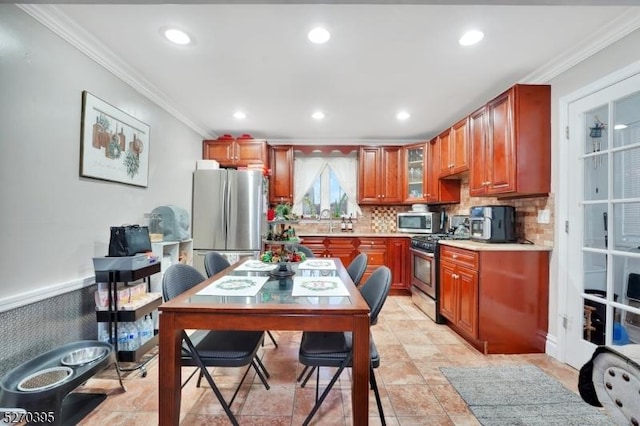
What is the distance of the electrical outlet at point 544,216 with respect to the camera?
8.24 ft

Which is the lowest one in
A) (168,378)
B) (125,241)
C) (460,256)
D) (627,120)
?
(168,378)

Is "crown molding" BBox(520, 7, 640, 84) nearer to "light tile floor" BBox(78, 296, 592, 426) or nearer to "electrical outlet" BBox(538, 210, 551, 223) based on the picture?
"electrical outlet" BBox(538, 210, 551, 223)

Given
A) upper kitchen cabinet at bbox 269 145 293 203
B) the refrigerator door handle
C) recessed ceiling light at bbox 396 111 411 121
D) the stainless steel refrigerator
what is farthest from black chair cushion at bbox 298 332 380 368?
upper kitchen cabinet at bbox 269 145 293 203

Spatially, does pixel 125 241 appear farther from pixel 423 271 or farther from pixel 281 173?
pixel 423 271

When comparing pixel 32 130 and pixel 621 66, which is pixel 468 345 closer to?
pixel 621 66

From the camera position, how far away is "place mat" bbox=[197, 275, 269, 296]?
5.06ft

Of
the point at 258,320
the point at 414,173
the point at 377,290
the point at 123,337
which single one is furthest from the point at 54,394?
the point at 414,173

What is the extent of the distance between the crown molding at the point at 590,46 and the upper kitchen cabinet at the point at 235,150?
3212mm

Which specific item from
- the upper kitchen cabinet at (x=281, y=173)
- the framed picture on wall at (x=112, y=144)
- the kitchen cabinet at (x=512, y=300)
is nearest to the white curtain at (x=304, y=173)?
the upper kitchen cabinet at (x=281, y=173)

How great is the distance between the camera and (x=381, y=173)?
4605 mm

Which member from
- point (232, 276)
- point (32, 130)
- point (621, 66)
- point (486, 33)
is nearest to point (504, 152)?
point (621, 66)

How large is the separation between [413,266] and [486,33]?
284 cm

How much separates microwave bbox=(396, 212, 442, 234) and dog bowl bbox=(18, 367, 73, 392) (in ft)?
13.4

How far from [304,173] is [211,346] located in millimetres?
3711
